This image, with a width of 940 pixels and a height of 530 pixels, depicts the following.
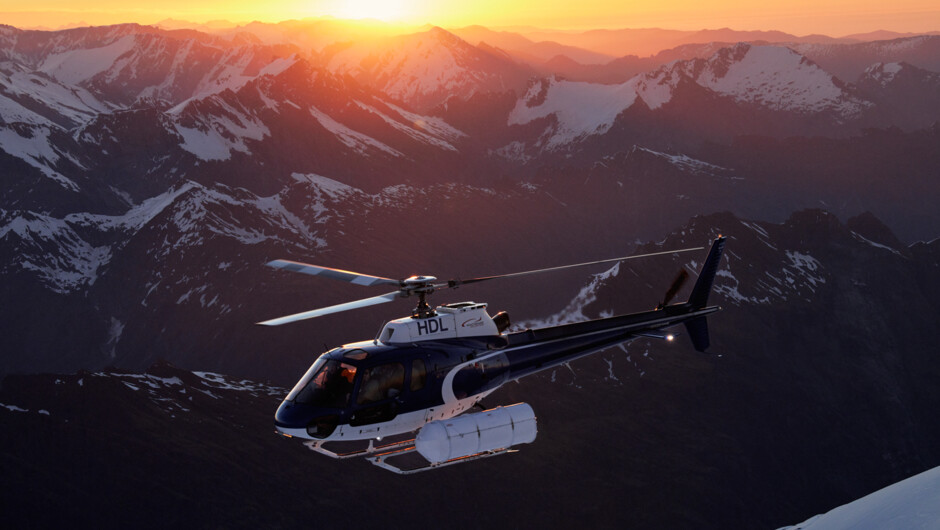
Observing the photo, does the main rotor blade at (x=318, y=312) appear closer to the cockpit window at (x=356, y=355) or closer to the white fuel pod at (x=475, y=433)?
the cockpit window at (x=356, y=355)

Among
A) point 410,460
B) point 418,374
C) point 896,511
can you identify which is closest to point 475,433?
point 410,460

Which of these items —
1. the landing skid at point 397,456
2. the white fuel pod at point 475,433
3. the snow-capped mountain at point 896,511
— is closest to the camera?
the landing skid at point 397,456

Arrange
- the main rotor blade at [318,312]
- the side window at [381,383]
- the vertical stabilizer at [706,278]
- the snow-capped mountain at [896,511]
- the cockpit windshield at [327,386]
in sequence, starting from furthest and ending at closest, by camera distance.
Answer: the vertical stabilizer at [706,278], the snow-capped mountain at [896,511], the side window at [381,383], the cockpit windshield at [327,386], the main rotor blade at [318,312]

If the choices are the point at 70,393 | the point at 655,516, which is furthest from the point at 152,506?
the point at 655,516

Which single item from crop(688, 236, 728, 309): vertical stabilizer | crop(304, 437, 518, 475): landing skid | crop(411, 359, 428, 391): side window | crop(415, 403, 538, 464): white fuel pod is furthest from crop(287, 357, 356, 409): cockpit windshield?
crop(688, 236, 728, 309): vertical stabilizer

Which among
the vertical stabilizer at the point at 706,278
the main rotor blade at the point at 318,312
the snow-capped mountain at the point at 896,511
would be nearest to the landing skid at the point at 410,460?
the main rotor blade at the point at 318,312

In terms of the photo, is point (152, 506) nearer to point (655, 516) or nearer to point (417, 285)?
point (655, 516)

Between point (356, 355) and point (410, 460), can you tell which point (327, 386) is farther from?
point (410, 460)

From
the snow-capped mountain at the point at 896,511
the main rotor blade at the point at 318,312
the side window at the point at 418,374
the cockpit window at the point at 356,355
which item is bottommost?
the snow-capped mountain at the point at 896,511
